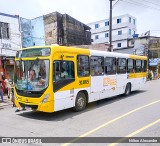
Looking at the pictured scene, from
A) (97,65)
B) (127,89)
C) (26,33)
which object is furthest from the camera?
(26,33)

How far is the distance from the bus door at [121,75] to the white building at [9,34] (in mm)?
11629

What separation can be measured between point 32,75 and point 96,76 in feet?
11.1

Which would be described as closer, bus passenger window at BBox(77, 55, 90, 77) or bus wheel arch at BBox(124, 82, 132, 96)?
bus passenger window at BBox(77, 55, 90, 77)

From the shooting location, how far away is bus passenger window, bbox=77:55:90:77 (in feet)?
31.4

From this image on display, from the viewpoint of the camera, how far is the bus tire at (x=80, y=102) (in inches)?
376

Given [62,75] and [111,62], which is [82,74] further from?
[111,62]

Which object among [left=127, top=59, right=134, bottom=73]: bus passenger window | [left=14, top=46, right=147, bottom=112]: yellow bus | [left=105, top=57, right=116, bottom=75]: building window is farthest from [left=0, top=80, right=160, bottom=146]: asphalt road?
[left=127, top=59, right=134, bottom=73]: bus passenger window

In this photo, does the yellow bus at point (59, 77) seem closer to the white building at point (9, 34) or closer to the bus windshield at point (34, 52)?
the bus windshield at point (34, 52)

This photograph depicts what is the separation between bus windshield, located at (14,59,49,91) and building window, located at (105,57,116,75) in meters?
4.20

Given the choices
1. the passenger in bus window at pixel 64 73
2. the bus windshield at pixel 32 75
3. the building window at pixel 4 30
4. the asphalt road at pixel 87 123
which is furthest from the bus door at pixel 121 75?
the building window at pixel 4 30

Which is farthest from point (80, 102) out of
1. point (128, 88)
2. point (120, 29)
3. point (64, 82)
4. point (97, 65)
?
point (120, 29)

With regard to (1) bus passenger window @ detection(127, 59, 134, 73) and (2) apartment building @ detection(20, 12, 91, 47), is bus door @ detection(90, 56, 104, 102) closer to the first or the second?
(1) bus passenger window @ detection(127, 59, 134, 73)

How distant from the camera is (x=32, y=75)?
8531 mm

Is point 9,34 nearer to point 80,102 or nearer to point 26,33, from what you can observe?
point 26,33
